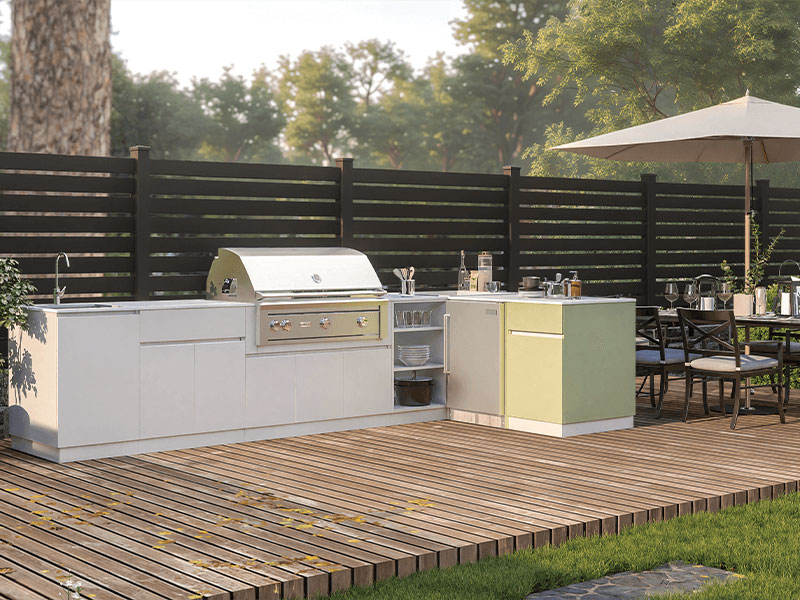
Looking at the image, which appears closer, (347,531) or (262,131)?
(347,531)

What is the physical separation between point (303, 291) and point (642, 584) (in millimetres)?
3748

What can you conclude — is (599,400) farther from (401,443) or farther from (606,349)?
(401,443)

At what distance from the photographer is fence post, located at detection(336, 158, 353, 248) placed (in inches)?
340

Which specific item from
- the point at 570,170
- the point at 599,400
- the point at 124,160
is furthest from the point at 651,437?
the point at 570,170

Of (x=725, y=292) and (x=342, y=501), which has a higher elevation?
(x=725, y=292)

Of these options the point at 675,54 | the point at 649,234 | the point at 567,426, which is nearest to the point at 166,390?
the point at 567,426

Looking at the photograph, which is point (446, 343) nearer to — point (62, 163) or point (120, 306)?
point (120, 306)

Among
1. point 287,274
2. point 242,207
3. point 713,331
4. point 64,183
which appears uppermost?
point 64,183

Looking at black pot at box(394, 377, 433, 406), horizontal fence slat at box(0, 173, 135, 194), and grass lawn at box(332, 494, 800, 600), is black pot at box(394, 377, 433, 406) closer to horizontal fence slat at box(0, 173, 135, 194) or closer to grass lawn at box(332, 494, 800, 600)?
horizontal fence slat at box(0, 173, 135, 194)

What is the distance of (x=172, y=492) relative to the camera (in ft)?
18.6

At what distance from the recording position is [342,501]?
543 cm

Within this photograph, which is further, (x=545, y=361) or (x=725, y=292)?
(x=725, y=292)

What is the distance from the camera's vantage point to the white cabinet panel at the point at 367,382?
25.3 ft

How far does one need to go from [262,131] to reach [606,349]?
3784cm
